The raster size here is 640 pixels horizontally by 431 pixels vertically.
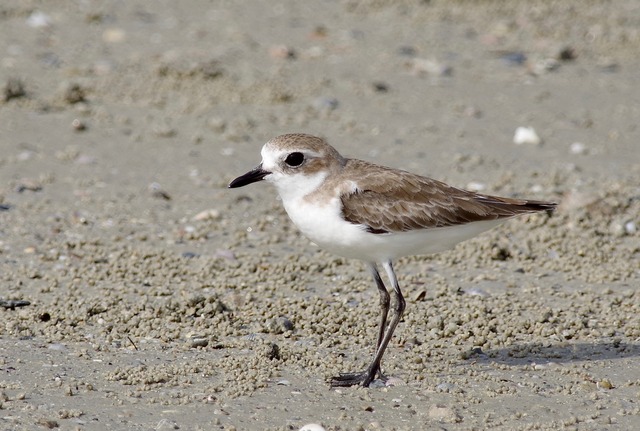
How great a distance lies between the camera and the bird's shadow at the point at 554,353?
5.74m

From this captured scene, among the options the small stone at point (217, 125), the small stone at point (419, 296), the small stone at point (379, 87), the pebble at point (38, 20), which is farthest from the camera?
the pebble at point (38, 20)

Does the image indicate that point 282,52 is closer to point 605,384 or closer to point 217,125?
point 217,125

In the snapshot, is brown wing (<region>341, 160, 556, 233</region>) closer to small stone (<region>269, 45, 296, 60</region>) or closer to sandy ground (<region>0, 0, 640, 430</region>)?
sandy ground (<region>0, 0, 640, 430</region>)

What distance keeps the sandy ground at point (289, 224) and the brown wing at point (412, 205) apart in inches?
30.5

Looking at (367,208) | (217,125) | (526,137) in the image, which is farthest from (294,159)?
(526,137)

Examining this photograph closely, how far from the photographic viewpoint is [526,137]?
9.66 metres

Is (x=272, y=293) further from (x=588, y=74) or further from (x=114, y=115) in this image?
(x=588, y=74)

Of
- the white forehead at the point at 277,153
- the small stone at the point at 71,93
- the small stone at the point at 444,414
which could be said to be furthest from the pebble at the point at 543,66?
the small stone at the point at 444,414

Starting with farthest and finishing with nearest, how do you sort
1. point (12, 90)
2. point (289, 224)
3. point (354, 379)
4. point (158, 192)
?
1. point (12, 90)
2. point (158, 192)
3. point (289, 224)
4. point (354, 379)

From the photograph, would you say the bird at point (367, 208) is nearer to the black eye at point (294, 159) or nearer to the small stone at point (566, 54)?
the black eye at point (294, 159)

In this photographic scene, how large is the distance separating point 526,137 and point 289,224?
2.93 meters

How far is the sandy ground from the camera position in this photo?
17.3 ft

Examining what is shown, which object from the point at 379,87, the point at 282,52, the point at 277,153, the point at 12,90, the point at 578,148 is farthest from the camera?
the point at 282,52

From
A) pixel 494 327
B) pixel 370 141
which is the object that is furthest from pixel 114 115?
pixel 494 327
